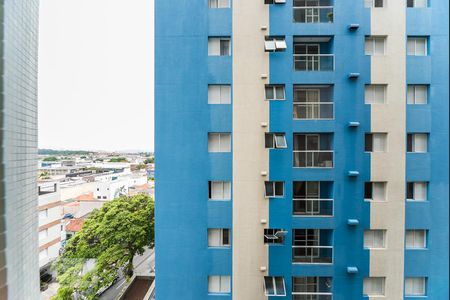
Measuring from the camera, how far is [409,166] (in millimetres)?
2951

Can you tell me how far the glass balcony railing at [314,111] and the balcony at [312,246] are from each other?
166 centimetres

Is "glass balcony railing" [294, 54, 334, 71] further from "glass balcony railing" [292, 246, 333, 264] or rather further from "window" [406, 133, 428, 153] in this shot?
"glass balcony railing" [292, 246, 333, 264]

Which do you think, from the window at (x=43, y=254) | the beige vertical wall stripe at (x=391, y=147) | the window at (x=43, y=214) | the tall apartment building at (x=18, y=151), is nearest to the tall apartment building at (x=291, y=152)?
the beige vertical wall stripe at (x=391, y=147)

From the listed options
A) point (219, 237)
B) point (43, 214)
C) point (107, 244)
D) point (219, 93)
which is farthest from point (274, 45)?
point (107, 244)

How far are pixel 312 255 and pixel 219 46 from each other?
11.0 feet

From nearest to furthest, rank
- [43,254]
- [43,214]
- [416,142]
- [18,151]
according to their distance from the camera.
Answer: [18,151] → [416,142] → [43,254] → [43,214]

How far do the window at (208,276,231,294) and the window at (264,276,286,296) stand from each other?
54 centimetres

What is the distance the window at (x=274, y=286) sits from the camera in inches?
114

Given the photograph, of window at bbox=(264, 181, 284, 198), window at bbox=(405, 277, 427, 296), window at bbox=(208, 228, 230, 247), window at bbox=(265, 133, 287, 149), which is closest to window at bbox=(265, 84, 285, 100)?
window at bbox=(265, 133, 287, 149)

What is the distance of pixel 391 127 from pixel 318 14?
1927 mm

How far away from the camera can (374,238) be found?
9.94 ft

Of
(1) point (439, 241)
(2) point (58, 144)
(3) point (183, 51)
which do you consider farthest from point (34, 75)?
(1) point (439, 241)

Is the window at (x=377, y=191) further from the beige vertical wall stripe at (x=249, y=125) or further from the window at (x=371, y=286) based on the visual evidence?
the beige vertical wall stripe at (x=249, y=125)

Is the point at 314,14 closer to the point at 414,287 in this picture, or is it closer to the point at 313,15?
the point at 313,15
